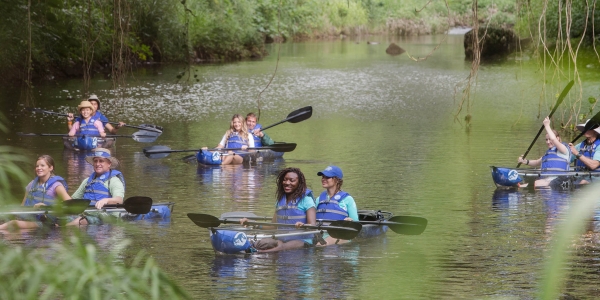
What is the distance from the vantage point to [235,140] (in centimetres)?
1669

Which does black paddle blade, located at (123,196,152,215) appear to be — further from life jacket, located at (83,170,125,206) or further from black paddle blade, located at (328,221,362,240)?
black paddle blade, located at (328,221,362,240)

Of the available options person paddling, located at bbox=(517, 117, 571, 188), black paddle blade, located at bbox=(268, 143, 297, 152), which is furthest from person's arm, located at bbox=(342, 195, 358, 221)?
black paddle blade, located at bbox=(268, 143, 297, 152)

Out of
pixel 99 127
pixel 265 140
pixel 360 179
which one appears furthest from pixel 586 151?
pixel 99 127

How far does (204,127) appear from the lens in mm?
22125

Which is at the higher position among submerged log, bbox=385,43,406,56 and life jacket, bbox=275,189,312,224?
submerged log, bbox=385,43,406,56

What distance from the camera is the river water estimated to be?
856cm

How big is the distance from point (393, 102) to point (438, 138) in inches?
341

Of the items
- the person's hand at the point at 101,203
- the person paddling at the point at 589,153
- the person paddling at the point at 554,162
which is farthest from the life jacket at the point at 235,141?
the person's hand at the point at 101,203

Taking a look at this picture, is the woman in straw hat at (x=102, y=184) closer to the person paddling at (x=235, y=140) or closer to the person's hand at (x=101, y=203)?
the person's hand at (x=101, y=203)

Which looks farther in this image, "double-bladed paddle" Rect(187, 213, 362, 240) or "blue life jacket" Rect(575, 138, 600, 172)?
"blue life jacket" Rect(575, 138, 600, 172)

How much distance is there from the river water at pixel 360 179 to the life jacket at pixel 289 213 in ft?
1.30

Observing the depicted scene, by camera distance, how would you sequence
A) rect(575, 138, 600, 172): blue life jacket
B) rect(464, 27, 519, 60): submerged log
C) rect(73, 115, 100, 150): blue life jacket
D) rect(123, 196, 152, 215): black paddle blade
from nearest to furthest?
rect(123, 196, 152, 215): black paddle blade
rect(575, 138, 600, 172): blue life jacket
rect(73, 115, 100, 150): blue life jacket
rect(464, 27, 519, 60): submerged log

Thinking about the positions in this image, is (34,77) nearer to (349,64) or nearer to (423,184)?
(349,64)

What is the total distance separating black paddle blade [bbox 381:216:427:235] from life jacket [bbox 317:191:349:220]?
0.54m
